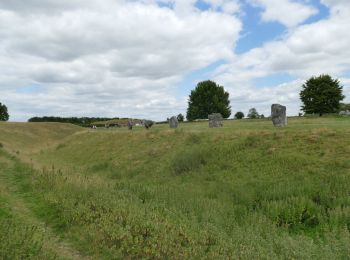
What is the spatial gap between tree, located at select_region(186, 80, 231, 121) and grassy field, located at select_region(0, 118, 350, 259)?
5207cm

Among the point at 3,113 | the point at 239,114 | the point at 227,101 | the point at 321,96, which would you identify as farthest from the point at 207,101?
the point at 3,113

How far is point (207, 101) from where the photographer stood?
3179 inches

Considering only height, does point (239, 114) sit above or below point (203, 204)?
above

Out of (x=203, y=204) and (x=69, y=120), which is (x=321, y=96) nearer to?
(x=203, y=204)

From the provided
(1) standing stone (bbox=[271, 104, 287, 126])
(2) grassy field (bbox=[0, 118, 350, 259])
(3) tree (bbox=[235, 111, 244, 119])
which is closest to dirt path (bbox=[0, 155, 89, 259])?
(2) grassy field (bbox=[0, 118, 350, 259])

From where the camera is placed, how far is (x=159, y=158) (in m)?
26.9

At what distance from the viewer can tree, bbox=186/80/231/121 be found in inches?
3150

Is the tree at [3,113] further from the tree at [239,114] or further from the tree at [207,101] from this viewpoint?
the tree at [239,114]

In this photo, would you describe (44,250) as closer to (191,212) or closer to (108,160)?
(191,212)

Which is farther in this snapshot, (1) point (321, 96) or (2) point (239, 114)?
(2) point (239, 114)

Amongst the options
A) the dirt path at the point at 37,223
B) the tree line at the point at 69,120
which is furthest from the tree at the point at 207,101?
the dirt path at the point at 37,223

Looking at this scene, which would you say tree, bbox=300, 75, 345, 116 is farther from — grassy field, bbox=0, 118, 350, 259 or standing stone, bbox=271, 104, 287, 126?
grassy field, bbox=0, 118, 350, 259

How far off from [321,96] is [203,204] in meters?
50.5

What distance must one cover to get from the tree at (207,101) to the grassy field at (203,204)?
52.1 meters
